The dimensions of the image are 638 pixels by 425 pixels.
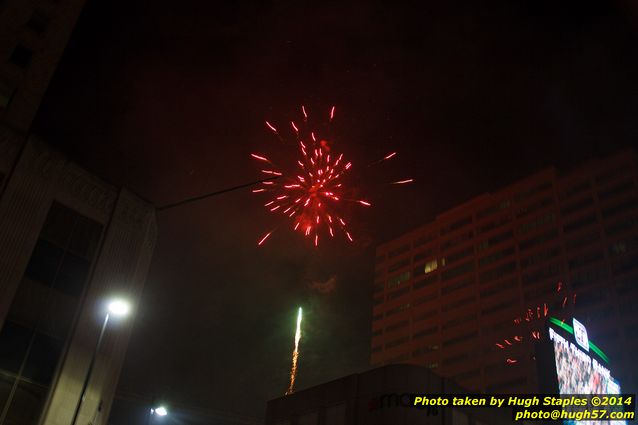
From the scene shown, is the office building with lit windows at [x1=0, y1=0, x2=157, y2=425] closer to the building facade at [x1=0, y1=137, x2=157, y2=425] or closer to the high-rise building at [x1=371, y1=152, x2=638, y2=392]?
the building facade at [x1=0, y1=137, x2=157, y2=425]

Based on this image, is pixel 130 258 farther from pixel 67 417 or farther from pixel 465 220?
pixel 465 220

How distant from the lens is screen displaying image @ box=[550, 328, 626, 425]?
29.8m

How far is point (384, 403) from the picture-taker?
3058cm

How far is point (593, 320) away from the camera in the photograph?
112750 millimetres

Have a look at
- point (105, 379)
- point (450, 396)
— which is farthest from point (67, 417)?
point (450, 396)

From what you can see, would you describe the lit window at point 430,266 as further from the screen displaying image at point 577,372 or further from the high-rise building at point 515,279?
the screen displaying image at point 577,372

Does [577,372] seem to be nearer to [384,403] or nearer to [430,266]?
[384,403]

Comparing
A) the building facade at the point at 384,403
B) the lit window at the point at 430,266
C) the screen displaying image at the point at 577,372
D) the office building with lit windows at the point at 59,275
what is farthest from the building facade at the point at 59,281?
the lit window at the point at 430,266

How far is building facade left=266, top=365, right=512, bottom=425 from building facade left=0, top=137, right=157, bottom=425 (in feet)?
42.0

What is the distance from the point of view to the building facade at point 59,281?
29609 mm

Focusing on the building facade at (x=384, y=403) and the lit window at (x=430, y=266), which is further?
the lit window at (x=430, y=266)

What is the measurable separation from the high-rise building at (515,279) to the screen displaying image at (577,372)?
77.2 m

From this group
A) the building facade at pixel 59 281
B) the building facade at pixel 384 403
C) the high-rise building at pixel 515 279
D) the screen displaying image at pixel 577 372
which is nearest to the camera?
the building facade at pixel 59 281

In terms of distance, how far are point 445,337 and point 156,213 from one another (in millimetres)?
114486
